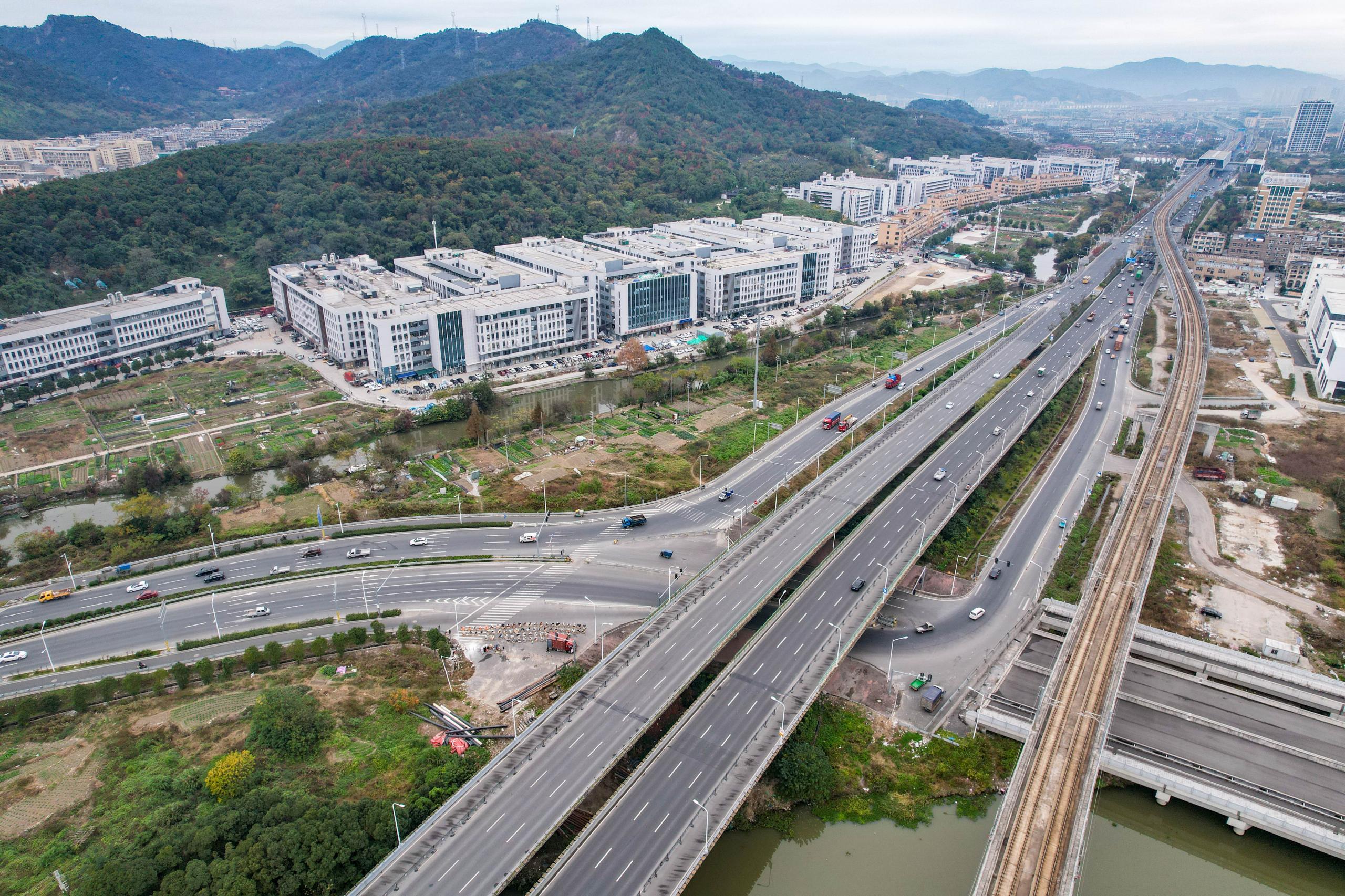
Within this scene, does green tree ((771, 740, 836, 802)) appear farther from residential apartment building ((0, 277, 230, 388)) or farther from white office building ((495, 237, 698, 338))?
residential apartment building ((0, 277, 230, 388))

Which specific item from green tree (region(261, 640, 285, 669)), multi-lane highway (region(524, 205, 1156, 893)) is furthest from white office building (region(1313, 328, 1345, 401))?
green tree (region(261, 640, 285, 669))

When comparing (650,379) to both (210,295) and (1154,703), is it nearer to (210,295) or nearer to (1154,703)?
(1154,703)

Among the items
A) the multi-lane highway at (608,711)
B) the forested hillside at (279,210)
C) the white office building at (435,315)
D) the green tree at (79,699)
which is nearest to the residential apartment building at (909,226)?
the forested hillside at (279,210)

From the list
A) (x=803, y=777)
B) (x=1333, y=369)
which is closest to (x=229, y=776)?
(x=803, y=777)

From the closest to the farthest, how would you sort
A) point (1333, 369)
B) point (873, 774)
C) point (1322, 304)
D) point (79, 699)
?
point (873, 774)
point (79, 699)
point (1333, 369)
point (1322, 304)

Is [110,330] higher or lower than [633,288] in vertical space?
lower

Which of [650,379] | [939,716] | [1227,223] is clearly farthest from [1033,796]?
[1227,223]

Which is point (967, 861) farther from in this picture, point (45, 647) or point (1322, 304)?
point (1322, 304)
